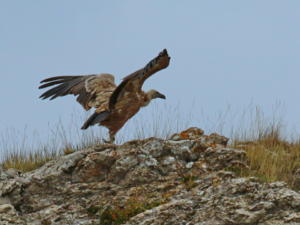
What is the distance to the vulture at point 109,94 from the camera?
8.86 metres

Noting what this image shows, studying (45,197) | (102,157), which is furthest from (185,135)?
(45,197)

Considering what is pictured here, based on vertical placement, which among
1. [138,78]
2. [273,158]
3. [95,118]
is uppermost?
[138,78]

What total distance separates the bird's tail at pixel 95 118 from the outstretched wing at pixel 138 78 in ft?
0.46

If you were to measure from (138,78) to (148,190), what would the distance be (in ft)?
6.31

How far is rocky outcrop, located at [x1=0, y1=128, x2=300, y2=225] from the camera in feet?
21.5

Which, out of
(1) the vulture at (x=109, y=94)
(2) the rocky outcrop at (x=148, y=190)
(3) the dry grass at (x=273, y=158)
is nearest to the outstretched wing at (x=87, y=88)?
(1) the vulture at (x=109, y=94)

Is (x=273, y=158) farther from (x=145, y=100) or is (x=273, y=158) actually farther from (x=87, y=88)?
(x=87, y=88)

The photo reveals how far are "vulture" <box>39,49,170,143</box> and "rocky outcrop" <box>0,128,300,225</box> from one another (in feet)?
3.07

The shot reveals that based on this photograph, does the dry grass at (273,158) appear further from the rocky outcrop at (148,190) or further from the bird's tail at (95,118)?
the bird's tail at (95,118)

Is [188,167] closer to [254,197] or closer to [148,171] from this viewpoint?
[148,171]

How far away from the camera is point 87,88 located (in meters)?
9.87

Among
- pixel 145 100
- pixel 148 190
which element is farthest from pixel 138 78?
pixel 148 190

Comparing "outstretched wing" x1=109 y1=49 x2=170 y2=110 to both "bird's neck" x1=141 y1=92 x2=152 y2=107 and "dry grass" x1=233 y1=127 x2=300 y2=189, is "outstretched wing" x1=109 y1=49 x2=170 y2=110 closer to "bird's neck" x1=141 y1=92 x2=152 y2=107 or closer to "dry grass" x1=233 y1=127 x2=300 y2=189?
"bird's neck" x1=141 y1=92 x2=152 y2=107

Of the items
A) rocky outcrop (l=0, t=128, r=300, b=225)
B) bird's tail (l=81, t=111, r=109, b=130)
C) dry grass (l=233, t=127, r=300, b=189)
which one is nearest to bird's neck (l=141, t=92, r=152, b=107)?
bird's tail (l=81, t=111, r=109, b=130)
